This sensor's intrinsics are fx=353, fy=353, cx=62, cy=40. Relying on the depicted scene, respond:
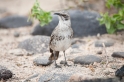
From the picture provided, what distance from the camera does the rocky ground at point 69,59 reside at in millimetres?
6594

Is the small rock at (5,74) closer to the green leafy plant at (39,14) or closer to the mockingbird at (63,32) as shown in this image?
the mockingbird at (63,32)

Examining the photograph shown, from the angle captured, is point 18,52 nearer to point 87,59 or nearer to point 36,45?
point 36,45

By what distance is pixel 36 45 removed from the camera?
29.8ft

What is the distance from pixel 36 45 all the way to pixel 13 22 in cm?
326

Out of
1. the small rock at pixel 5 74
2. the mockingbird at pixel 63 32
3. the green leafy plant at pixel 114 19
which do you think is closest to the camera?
the small rock at pixel 5 74

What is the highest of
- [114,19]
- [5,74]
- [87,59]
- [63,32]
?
[114,19]

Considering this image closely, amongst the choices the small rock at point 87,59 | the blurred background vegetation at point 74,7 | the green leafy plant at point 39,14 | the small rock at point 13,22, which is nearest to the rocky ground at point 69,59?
the small rock at point 87,59

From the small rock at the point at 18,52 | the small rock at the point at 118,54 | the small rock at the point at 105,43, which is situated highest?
the small rock at the point at 105,43

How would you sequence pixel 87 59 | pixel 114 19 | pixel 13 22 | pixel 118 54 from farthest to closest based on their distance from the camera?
A: pixel 13 22, pixel 114 19, pixel 118 54, pixel 87 59

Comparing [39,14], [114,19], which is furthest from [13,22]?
[114,19]

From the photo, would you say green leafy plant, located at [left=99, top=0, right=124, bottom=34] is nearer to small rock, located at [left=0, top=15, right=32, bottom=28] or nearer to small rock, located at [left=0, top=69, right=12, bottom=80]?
small rock, located at [left=0, top=69, right=12, bottom=80]

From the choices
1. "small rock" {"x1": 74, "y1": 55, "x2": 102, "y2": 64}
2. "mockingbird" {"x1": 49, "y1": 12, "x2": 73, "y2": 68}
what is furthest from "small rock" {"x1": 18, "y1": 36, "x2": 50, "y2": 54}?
"mockingbird" {"x1": 49, "y1": 12, "x2": 73, "y2": 68}

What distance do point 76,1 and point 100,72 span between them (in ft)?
15.8

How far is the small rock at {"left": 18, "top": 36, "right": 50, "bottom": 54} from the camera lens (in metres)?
8.95
